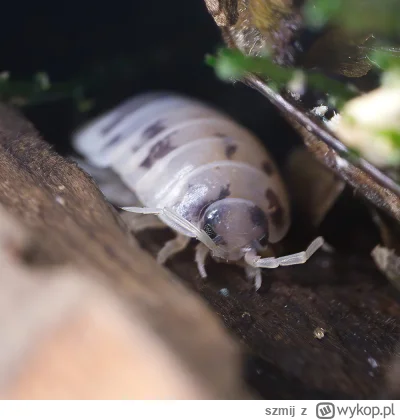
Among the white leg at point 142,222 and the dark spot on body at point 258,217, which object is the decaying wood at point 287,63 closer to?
the dark spot on body at point 258,217

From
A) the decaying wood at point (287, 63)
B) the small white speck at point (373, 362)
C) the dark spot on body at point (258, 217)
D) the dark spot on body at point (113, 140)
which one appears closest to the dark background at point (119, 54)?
the dark spot on body at point (113, 140)

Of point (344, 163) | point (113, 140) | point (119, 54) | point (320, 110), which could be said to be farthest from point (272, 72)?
point (119, 54)

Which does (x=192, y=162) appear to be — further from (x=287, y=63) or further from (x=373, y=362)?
(x=373, y=362)

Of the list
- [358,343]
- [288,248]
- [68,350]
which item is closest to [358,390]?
[358,343]

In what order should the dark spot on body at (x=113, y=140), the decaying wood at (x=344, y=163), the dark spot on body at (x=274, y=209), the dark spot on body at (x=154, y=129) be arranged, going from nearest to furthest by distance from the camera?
the decaying wood at (x=344, y=163), the dark spot on body at (x=274, y=209), the dark spot on body at (x=154, y=129), the dark spot on body at (x=113, y=140)

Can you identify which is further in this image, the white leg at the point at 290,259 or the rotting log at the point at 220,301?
the white leg at the point at 290,259

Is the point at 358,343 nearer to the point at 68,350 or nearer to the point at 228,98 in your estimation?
the point at 68,350
